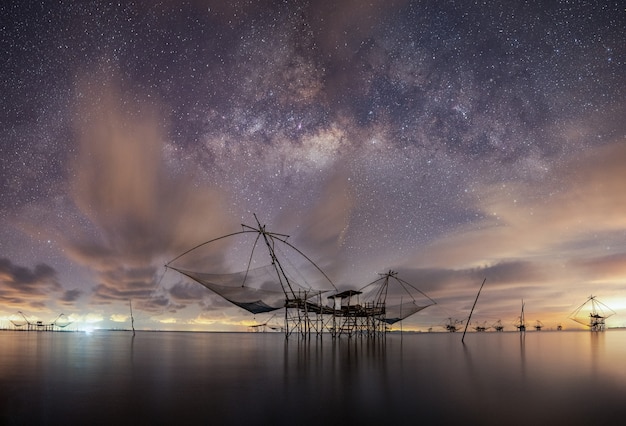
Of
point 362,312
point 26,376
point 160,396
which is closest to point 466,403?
point 160,396

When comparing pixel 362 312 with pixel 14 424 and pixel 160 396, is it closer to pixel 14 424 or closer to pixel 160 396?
pixel 160 396

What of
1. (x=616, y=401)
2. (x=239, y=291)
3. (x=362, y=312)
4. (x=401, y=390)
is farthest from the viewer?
(x=362, y=312)

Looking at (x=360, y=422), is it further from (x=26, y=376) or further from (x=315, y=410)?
(x=26, y=376)

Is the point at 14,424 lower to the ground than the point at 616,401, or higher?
higher

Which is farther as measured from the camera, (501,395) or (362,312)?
(362,312)

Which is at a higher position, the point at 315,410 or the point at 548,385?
the point at 315,410

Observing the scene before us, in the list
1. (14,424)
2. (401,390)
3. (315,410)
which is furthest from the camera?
(401,390)

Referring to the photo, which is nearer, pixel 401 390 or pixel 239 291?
pixel 401 390

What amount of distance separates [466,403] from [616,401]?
582cm

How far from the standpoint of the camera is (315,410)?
12.4m

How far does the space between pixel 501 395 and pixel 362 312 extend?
4268 cm

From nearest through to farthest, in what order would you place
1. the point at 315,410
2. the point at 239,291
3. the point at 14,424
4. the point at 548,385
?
the point at 14,424 → the point at 315,410 → the point at 548,385 → the point at 239,291

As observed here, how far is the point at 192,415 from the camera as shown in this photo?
11.4 meters

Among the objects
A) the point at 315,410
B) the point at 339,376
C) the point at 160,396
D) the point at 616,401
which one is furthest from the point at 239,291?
the point at 616,401
